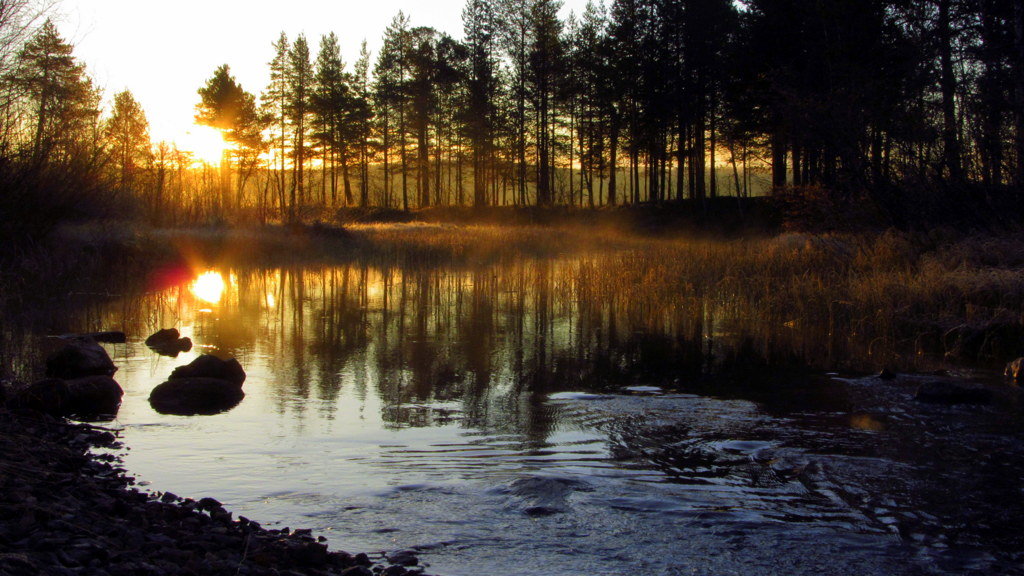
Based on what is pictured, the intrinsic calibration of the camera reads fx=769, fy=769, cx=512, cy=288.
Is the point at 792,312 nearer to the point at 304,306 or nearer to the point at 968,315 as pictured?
the point at 968,315

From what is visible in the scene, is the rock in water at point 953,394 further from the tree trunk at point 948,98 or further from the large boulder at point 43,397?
the tree trunk at point 948,98

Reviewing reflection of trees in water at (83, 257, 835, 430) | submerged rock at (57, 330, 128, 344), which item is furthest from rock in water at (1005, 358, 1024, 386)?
submerged rock at (57, 330, 128, 344)

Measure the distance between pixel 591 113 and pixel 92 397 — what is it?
3627cm

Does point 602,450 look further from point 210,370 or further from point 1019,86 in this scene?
point 1019,86

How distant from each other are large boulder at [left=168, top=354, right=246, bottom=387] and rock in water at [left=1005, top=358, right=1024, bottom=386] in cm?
735

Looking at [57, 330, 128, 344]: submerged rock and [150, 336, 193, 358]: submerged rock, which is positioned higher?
[57, 330, 128, 344]: submerged rock

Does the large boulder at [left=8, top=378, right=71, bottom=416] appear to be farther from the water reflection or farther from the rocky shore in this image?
the water reflection

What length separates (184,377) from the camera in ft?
22.3

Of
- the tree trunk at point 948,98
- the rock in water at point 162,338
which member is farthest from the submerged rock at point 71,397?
the tree trunk at point 948,98

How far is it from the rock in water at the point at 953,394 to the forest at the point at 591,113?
27.1 ft

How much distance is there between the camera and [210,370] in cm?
702

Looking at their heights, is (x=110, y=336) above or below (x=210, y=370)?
above

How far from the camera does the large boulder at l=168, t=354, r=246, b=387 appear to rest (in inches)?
273

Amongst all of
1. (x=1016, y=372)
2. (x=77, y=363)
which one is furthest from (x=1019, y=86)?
(x=77, y=363)
